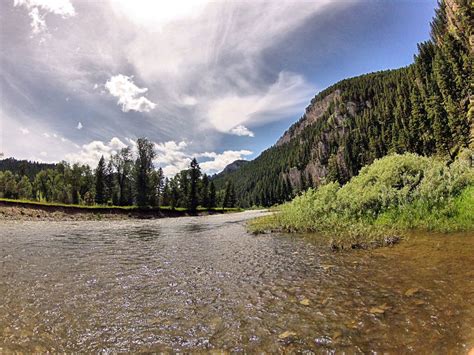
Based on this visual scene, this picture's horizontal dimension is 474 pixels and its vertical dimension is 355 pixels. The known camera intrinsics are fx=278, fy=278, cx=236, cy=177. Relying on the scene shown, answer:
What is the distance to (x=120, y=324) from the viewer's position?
18.4 feet

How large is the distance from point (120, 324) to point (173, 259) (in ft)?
20.9

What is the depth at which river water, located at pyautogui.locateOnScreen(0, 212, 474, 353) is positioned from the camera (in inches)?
189

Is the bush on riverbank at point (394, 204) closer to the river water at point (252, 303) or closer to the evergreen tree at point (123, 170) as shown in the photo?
the river water at point (252, 303)

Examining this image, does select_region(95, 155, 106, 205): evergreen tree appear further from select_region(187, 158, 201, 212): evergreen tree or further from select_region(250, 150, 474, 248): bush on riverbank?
select_region(250, 150, 474, 248): bush on riverbank

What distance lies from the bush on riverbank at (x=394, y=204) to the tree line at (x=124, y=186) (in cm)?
7179

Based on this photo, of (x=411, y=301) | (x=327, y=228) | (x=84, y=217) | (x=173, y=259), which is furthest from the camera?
(x=84, y=217)

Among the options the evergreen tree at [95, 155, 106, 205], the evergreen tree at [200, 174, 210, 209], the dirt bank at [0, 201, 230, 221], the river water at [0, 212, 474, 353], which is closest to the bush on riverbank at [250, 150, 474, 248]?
the river water at [0, 212, 474, 353]

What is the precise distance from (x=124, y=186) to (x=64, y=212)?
3981 cm

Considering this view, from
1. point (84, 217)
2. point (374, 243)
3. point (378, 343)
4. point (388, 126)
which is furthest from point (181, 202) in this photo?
point (378, 343)

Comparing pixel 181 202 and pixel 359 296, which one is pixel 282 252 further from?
pixel 181 202

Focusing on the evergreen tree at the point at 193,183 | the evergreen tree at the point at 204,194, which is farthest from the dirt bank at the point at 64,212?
the evergreen tree at the point at 204,194

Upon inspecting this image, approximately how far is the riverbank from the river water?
142 feet

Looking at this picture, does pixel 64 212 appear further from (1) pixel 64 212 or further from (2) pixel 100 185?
(2) pixel 100 185

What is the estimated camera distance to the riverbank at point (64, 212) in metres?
44.7
